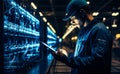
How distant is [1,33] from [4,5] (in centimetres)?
81

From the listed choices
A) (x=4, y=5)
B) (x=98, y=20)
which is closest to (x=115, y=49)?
(x=4, y=5)

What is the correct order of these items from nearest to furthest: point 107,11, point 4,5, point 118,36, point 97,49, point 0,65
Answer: point 97,49, point 0,65, point 4,5, point 107,11, point 118,36

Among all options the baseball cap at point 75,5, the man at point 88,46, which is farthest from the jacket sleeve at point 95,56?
the baseball cap at point 75,5

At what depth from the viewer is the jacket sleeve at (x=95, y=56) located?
2291 millimetres

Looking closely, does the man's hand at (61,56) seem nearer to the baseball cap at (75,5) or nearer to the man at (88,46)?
the man at (88,46)

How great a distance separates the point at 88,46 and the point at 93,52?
188 mm

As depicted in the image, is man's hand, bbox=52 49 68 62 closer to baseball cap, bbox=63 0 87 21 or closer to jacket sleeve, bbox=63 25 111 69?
jacket sleeve, bbox=63 25 111 69

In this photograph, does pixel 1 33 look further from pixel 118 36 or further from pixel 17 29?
pixel 118 36

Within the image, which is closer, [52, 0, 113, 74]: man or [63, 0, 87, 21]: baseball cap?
[52, 0, 113, 74]: man

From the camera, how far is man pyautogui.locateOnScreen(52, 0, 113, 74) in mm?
2305

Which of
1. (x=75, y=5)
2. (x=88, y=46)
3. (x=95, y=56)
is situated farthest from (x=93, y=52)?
(x=75, y=5)

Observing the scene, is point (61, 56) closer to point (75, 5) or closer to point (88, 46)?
point (88, 46)

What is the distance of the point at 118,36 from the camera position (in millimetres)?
37312

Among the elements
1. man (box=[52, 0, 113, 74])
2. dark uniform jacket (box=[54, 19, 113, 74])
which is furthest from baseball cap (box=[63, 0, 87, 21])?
dark uniform jacket (box=[54, 19, 113, 74])
